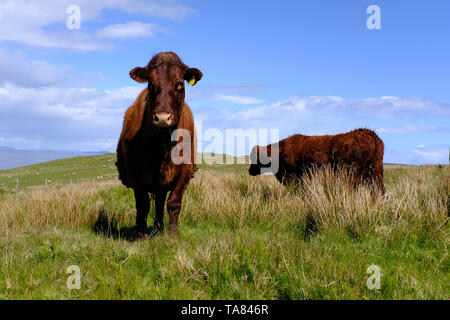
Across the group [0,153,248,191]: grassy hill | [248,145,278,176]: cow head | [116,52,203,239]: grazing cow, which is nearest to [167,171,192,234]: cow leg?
[116,52,203,239]: grazing cow

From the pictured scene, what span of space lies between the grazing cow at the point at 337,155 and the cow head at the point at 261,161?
1.74 ft

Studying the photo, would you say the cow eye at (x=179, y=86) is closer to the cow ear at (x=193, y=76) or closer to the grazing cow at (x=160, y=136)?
the grazing cow at (x=160, y=136)

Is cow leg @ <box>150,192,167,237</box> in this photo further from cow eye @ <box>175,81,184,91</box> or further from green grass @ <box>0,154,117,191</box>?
green grass @ <box>0,154,117,191</box>

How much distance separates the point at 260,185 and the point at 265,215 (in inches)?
126

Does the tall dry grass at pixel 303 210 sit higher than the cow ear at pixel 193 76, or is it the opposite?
the cow ear at pixel 193 76

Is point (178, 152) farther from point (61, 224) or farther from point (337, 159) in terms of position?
point (337, 159)

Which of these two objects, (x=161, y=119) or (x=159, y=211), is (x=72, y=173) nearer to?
(x=159, y=211)

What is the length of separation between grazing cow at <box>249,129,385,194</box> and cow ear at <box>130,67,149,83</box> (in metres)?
5.45

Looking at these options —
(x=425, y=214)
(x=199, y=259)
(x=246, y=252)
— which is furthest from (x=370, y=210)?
(x=199, y=259)

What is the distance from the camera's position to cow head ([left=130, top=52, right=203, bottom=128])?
13.9 feet

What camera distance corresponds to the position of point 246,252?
138 inches

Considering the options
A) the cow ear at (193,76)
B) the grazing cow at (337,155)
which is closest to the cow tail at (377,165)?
the grazing cow at (337,155)

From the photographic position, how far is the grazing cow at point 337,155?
27.2 ft

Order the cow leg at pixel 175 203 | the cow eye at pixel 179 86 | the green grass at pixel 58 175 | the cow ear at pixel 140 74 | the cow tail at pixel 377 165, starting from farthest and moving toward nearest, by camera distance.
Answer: the green grass at pixel 58 175 < the cow tail at pixel 377 165 < the cow leg at pixel 175 203 < the cow ear at pixel 140 74 < the cow eye at pixel 179 86
